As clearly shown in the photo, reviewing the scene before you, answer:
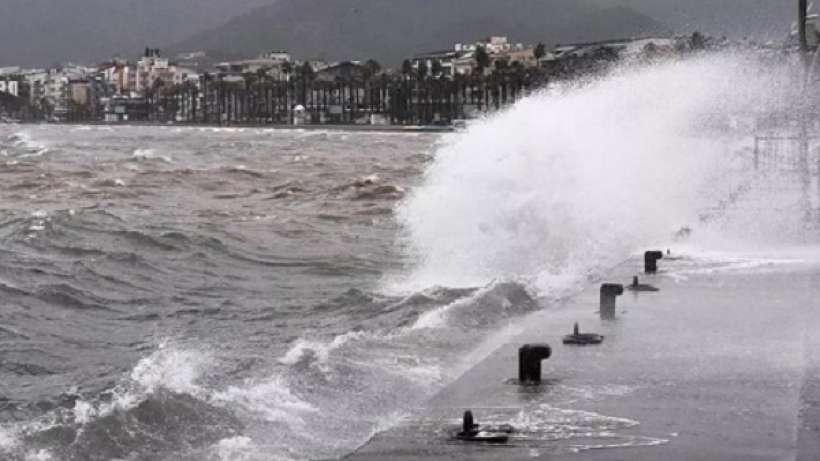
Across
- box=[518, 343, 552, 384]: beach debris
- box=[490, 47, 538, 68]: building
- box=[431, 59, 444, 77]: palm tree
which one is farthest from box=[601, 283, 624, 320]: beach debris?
box=[431, 59, 444, 77]: palm tree

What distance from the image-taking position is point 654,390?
8258 millimetres

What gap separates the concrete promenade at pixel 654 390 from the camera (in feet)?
22.8

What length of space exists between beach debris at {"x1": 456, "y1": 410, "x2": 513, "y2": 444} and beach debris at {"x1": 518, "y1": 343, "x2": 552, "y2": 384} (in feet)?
4.00

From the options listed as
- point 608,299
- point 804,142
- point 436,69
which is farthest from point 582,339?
point 436,69

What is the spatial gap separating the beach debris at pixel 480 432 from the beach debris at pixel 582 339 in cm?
256

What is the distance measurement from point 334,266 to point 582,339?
34.0ft

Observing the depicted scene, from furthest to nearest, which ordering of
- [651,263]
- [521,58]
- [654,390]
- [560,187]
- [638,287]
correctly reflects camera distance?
[521,58]
[560,187]
[651,263]
[638,287]
[654,390]

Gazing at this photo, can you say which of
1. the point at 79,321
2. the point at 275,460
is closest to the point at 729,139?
the point at 79,321

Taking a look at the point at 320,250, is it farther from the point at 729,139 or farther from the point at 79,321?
the point at 729,139

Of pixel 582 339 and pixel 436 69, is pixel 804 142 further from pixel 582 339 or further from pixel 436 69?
pixel 436 69

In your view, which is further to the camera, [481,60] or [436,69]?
[436,69]

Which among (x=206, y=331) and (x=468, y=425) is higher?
(x=468, y=425)

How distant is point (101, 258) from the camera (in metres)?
20.4

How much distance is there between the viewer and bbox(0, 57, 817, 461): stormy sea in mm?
9438
